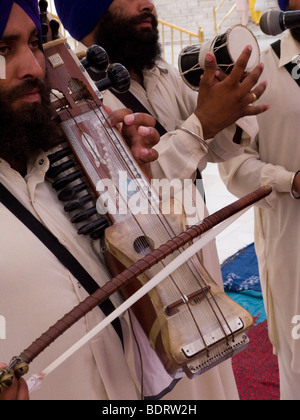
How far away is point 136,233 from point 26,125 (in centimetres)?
37

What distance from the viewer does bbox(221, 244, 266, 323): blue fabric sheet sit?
3490mm

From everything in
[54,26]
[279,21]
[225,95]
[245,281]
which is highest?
[54,26]

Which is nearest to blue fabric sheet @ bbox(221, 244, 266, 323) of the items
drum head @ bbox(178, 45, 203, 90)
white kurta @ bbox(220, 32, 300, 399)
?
white kurta @ bbox(220, 32, 300, 399)

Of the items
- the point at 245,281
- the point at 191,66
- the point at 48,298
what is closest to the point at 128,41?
the point at 191,66

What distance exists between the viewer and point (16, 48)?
3.92 ft

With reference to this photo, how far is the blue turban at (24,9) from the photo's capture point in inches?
45.3

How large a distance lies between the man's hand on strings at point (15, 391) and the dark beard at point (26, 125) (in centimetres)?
54

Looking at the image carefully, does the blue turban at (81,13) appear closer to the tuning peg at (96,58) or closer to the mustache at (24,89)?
the tuning peg at (96,58)

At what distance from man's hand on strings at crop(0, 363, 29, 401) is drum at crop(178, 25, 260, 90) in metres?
1.01

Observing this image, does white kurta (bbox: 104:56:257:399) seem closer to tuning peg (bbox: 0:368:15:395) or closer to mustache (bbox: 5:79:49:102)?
mustache (bbox: 5:79:49:102)

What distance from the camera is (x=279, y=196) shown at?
2.09 m

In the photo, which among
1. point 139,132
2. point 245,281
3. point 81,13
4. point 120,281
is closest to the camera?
point 120,281
